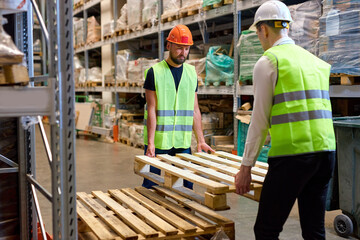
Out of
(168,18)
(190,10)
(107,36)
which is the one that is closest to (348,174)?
(190,10)

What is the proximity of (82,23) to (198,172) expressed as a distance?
12.3m

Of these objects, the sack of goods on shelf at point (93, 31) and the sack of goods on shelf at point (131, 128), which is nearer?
the sack of goods on shelf at point (131, 128)

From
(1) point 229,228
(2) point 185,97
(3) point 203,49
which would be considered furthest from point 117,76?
(1) point 229,228

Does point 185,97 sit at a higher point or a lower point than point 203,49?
lower

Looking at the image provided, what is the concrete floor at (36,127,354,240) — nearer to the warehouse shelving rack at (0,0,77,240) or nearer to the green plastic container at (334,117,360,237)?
the green plastic container at (334,117,360,237)

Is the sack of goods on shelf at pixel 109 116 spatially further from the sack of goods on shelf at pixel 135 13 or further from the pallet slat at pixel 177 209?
the pallet slat at pixel 177 209

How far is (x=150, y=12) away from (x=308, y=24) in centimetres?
502

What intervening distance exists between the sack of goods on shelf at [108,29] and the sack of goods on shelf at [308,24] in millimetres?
7497

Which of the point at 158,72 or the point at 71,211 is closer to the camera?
the point at 71,211

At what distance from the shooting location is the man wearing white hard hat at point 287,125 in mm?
2439

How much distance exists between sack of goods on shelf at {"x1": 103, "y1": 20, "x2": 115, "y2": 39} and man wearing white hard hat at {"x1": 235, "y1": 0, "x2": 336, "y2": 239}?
10.2 meters

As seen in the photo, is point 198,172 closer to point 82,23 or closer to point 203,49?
point 203,49

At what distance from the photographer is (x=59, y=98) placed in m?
1.86

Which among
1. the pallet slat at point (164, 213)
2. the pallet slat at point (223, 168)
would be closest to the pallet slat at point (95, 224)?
the pallet slat at point (164, 213)
